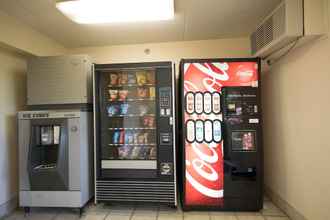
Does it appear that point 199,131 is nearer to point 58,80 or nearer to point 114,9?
point 114,9

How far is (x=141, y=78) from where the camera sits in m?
2.53

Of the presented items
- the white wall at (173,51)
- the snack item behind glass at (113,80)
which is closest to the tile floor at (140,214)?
the snack item behind glass at (113,80)

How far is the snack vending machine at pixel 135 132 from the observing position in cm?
230

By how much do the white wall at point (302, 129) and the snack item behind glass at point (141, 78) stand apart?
1555mm

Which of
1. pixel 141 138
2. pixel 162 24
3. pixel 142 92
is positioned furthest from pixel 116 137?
pixel 162 24

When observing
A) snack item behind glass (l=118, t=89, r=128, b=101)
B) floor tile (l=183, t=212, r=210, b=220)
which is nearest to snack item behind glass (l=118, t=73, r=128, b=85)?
snack item behind glass (l=118, t=89, r=128, b=101)

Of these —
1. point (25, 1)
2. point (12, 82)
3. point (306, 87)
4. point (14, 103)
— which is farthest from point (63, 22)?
point (306, 87)

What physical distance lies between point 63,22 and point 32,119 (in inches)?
45.4

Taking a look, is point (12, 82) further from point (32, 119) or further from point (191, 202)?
point (191, 202)

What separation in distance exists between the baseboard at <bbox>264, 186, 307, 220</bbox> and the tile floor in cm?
5

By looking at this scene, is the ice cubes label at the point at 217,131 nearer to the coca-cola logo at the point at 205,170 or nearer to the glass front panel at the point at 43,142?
the coca-cola logo at the point at 205,170

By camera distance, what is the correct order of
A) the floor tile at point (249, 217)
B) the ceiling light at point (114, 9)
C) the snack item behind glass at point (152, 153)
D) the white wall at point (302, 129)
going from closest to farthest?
the white wall at point (302, 129)
the ceiling light at point (114, 9)
the floor tile at point (249, 217)
the snack item behind glass at point (152, 153)

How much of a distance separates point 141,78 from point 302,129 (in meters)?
1.78

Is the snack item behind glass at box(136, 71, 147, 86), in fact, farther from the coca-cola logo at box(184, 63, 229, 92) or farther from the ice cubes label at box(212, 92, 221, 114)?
the ice cubes label at box(212, 92, 221, 114)
